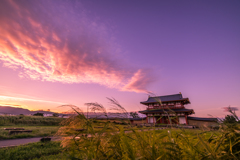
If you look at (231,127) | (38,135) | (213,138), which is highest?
(231,127)

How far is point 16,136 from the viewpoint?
852cm

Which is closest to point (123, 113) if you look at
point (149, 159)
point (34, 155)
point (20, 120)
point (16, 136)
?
point (149, 159)

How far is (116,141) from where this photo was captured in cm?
103

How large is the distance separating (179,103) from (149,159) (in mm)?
28487

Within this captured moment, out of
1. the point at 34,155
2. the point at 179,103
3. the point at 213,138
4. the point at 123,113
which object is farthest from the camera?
the point at 179,103

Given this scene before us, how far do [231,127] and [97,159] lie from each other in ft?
3.50

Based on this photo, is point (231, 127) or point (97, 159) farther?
point (231, 127)

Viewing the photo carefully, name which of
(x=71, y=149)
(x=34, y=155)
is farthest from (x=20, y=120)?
(x=71, y=149)

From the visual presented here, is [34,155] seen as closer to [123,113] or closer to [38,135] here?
[123,113]

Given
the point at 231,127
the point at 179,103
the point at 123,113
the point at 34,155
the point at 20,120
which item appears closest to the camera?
the point at 231,127

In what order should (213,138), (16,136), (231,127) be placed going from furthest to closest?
1. (16,136)
2. (213,138)
3. (231,127)

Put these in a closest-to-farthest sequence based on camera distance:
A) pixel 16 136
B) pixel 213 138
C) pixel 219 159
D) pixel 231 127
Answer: pixel 219 159, pixel 231 127, pixel 213 138, pixel 16 136

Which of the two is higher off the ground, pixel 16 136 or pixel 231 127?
pixel 231 127

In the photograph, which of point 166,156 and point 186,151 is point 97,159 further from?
point 186,151
